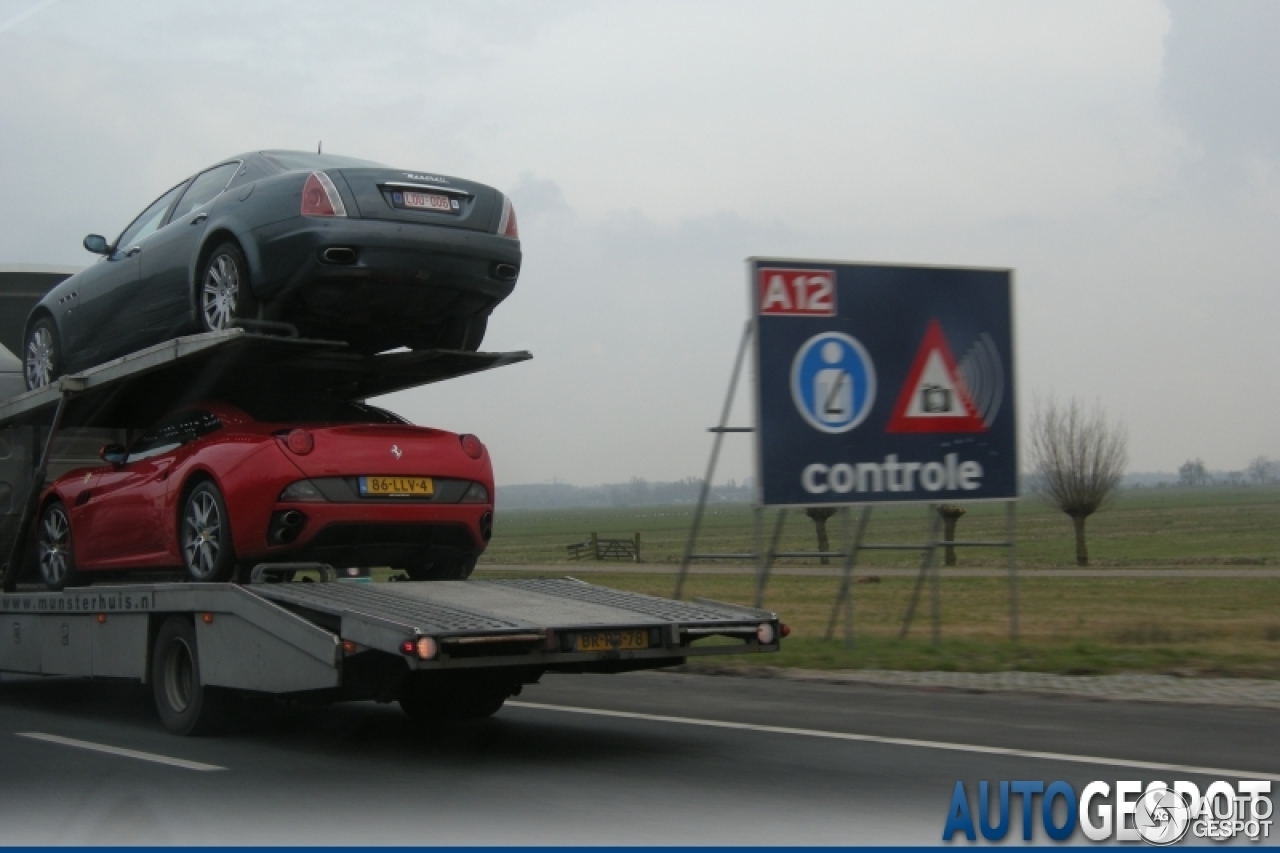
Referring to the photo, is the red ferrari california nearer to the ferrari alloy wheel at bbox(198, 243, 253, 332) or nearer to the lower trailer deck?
the lower trailer deck

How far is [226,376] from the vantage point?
10227mm

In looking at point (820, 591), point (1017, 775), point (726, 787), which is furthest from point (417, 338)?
point (820, 591)

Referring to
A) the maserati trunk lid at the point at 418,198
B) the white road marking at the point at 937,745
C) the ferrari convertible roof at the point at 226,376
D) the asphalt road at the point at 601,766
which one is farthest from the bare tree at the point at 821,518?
the maserati trunk lid at the point at 418,198

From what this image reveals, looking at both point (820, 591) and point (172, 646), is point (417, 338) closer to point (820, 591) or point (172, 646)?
point (172, 646)

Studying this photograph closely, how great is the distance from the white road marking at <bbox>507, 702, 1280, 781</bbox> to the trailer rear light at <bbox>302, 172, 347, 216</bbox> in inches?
148

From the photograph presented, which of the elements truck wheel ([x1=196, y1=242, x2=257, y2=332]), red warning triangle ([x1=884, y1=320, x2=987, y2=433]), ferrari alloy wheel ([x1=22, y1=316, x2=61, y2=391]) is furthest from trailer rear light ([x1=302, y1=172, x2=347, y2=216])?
red warning triangle ([x1=884, y1=320, x2=987, y2=433])

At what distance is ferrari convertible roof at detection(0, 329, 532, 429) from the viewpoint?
9.73 metres

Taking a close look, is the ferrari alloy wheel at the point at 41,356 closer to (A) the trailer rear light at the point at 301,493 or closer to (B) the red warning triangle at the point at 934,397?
(A) the trailer rear light at the point at 301,493

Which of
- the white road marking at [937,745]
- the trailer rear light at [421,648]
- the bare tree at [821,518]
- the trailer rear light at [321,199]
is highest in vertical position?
the trailer rear light at [321,199]

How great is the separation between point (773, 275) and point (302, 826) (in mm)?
9379

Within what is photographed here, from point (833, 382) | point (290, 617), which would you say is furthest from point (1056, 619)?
point (290, 617)

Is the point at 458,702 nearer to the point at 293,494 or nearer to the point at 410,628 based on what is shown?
the point at 293,494

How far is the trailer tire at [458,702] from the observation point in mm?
9758

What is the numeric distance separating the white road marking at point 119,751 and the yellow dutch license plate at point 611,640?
202 centimetres
